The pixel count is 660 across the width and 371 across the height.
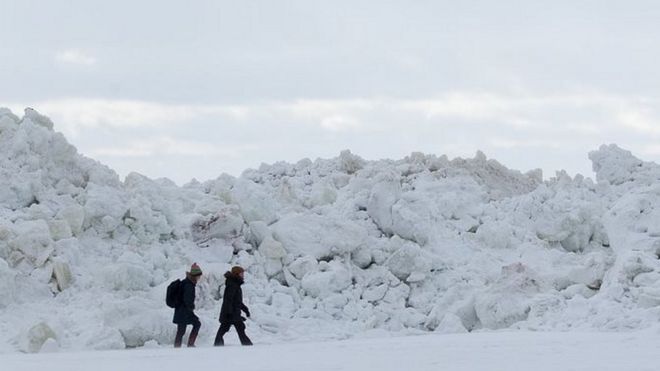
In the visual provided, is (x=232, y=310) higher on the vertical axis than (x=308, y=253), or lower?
lower

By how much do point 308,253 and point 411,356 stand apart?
7.08 metres

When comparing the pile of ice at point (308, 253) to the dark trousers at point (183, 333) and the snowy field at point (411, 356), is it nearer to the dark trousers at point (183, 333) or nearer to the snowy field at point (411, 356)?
the dark trousers at point (183, 333)

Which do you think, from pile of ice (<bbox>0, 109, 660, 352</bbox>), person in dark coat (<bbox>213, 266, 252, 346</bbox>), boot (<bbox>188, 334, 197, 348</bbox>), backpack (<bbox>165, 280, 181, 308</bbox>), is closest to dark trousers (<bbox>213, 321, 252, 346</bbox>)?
person in dark coat (<bbox>213, 266, 252, 346</bbox>)

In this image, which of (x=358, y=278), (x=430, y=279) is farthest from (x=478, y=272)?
(x=358, y=278)

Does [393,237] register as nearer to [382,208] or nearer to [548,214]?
[382,208]

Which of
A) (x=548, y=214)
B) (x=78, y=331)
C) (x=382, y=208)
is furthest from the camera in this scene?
(x=548, y=214)

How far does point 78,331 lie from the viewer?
14.8 meters

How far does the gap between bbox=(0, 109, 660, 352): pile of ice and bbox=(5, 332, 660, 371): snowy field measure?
5.53ft

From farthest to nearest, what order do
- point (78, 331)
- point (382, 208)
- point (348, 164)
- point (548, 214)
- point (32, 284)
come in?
1. point (348, 164)
2. point (548, 214)
3. point (382, 208)
4. point (32, 284)
5. point (78, 331)

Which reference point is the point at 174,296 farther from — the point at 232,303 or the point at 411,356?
the point at 411,356

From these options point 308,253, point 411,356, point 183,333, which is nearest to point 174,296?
point 183,333

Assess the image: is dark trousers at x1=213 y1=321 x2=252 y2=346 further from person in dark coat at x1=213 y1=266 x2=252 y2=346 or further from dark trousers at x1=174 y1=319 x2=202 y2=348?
dark trousers at x1=174 y1=319 x2=202 y2=348

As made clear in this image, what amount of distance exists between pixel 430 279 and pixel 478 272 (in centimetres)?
98

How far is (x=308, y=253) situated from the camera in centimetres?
1786
